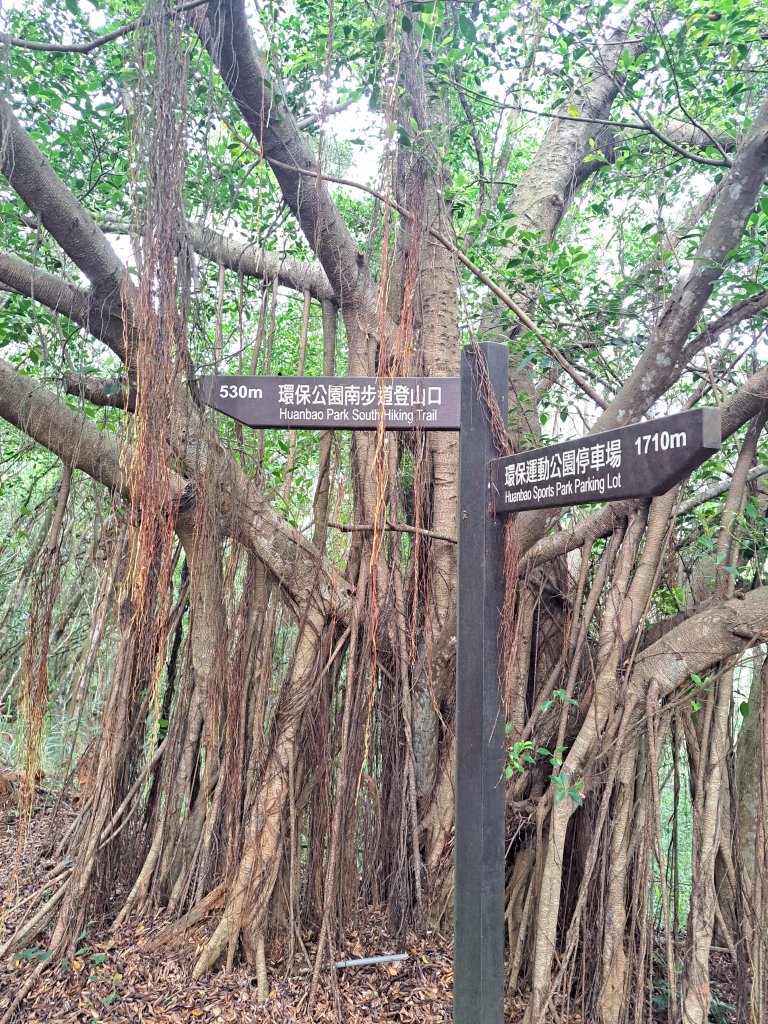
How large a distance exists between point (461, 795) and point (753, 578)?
1571 mm

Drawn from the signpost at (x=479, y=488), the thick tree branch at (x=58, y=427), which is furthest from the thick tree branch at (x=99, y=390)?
the signpost at (x=479, y=488)

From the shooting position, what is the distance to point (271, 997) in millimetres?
2602

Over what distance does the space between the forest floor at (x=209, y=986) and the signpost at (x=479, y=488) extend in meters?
0.85

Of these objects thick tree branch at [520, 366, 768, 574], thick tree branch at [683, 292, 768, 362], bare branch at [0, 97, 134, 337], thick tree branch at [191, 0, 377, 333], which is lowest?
thick tree branch at [520, 366, 768, 574]

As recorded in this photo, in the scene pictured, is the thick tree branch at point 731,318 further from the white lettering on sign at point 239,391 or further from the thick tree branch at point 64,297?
the thick tree branch at point 64,297

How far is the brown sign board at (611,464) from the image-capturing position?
1542 mm

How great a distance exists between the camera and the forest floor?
2545 millimetres

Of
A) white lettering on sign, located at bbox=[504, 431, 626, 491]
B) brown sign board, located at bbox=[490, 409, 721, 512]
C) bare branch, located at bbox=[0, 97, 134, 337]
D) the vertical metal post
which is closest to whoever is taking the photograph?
brown sign board, located at bbox=[490, 409, 721, 512]

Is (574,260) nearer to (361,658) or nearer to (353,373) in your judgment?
(353,373)

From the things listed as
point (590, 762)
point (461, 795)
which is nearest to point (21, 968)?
point (461, 795)

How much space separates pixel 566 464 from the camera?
1.83 m

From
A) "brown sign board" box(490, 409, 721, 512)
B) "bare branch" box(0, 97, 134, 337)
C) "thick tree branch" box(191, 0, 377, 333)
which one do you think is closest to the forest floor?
"brown sign board" box(490, 409, 721, 512)

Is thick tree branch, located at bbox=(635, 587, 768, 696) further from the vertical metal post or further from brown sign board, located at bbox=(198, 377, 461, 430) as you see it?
brown sign board, located at bbox=(198, 377, 461, 430)

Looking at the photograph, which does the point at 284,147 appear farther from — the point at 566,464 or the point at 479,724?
the point at 479,724
